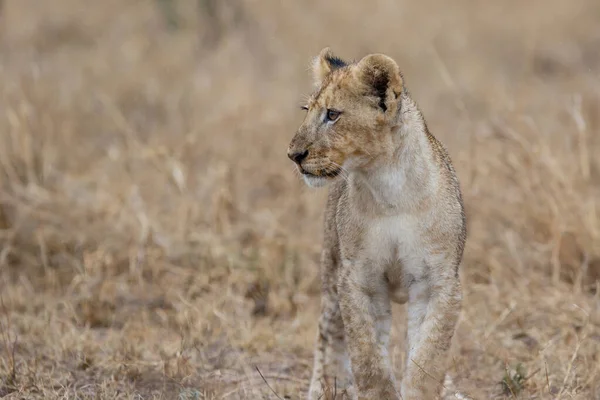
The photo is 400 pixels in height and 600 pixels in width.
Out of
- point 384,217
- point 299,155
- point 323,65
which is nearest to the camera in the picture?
point 299,155

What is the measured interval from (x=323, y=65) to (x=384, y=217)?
29.9 inches

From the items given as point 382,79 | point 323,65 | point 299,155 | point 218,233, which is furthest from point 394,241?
point 218,233

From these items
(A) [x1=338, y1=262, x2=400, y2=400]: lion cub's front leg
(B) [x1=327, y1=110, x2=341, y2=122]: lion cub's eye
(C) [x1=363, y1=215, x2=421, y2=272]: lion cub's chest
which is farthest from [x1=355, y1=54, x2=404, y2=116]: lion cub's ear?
(A) [x1=338, y1=262, x2=400, y2=400]: lion cub's front leg

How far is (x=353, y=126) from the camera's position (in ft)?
13.7

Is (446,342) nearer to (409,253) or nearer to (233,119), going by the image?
(409,253)

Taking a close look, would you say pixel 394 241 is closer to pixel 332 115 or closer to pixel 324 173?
pixel 324 173

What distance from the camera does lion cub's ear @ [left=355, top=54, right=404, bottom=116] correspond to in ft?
13.5

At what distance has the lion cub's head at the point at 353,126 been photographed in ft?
13.5

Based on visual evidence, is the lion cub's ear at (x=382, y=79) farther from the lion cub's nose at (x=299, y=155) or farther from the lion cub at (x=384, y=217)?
the lion cub's nose at (x=299, y=155)

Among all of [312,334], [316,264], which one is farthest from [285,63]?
[312,334]

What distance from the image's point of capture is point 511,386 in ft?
15.8

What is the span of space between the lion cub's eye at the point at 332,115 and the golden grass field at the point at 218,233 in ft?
4.28

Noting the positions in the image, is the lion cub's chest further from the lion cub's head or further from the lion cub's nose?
the lion cub's nose

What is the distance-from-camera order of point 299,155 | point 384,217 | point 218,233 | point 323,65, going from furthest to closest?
point 218,233 → point 323,65 → point 384,217 → point 299,155
